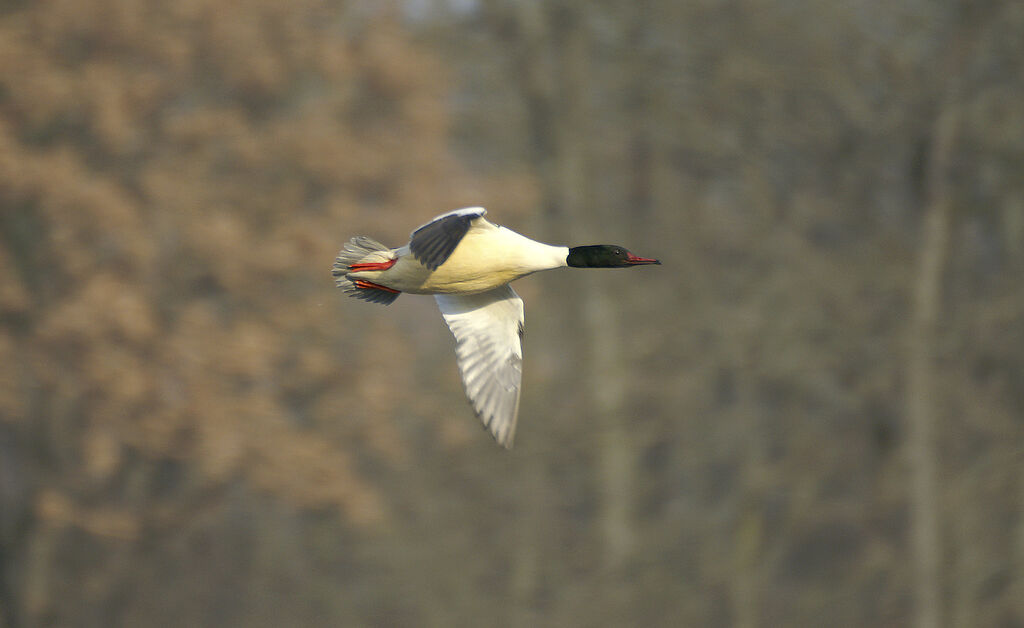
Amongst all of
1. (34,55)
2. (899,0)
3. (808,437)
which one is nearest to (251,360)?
(34,55)

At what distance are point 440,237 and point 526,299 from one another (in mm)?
7214

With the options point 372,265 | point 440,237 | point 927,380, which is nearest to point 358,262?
point 372,265

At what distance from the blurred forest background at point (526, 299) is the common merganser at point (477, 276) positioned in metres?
4.17

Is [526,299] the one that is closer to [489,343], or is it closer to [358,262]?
[489,343]

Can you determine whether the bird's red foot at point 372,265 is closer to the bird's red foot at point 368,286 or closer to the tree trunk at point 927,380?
the bird's red foot at point 368,286

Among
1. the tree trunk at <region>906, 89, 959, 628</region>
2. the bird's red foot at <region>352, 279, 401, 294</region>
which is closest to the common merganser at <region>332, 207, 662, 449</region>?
the bird's red foot at <region>352, 279, 401, 294</region>

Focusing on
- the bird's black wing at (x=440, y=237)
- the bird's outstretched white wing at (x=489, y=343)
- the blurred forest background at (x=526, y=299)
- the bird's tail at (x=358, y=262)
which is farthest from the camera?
the blurred forest background at (x=526, y=299)

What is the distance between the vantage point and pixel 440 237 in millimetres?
3633

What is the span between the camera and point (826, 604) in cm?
1007

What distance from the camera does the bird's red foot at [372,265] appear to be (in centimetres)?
422

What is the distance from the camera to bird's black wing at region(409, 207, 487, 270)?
351 centimetres

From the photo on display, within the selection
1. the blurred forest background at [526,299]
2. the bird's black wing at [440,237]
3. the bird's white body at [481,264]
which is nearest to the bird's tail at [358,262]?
the bird's white body at [481,264]

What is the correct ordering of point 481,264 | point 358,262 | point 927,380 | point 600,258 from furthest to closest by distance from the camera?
1. point 927,380
2. point 358,262
3. point 600,258
4. point 481,264

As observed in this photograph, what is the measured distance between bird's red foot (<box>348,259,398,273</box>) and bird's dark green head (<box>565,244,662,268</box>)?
69cm
